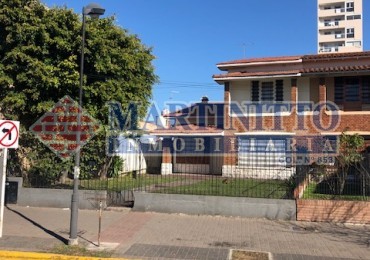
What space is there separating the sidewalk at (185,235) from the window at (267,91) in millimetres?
11858

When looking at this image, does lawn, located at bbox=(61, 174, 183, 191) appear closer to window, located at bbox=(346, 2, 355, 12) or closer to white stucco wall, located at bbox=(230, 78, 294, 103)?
white stucco wall, located at bbox=(230, 78, 294, 103)

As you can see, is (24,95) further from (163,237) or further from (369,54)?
(369,54)

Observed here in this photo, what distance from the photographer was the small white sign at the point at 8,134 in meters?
8.37

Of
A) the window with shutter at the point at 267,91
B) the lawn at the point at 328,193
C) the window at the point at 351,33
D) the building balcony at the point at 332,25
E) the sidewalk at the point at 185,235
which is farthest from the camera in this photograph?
the building balcony at the point at 332,25

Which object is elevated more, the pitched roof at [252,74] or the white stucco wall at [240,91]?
the pitched roof at [252,74]

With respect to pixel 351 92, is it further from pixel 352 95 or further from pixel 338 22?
pixel 338 22

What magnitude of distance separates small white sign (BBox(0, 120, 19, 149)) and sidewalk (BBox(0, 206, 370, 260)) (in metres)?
2.08

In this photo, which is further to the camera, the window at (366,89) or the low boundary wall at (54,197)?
the window at (366,89)

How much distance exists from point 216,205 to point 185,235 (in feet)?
7.71

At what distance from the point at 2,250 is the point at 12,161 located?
6414 millimetres

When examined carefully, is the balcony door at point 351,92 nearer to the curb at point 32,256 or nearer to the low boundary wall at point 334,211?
the low boundary wall at point 334,211

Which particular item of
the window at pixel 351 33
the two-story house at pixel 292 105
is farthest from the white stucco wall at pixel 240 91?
the window at pixel 351 33

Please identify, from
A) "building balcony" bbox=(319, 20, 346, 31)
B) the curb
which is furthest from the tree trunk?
"building balcony" bbox=(319, 20, 346, 31)

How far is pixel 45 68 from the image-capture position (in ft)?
44.4
